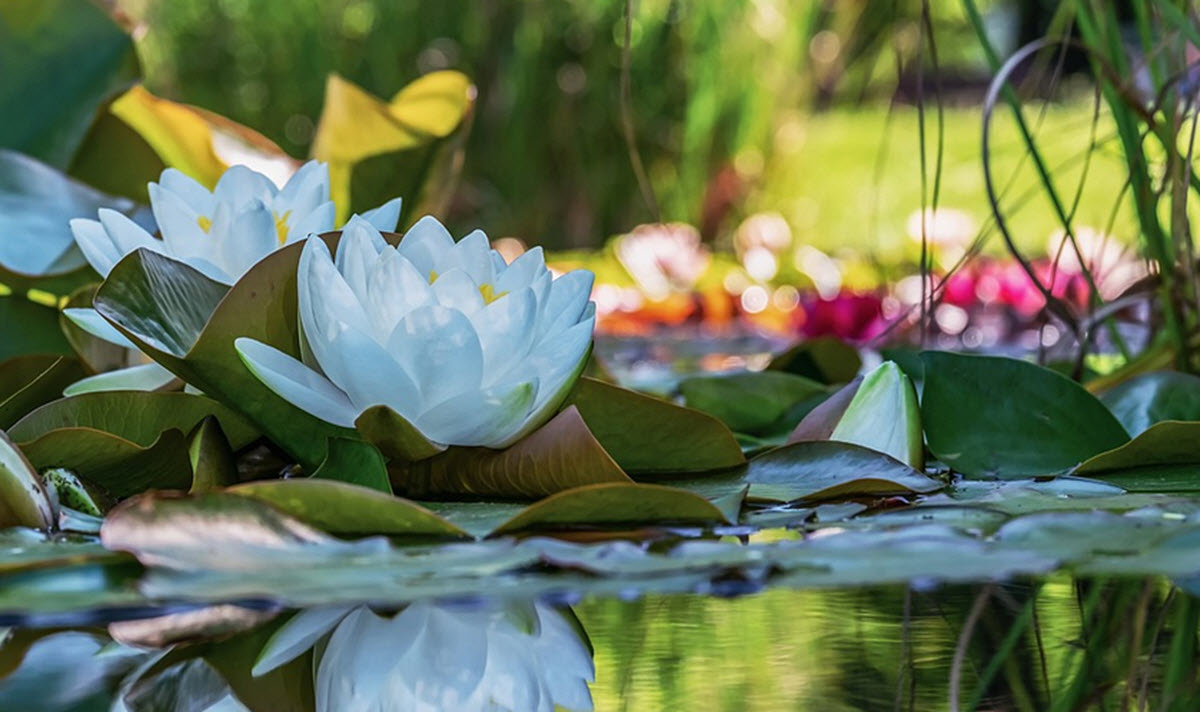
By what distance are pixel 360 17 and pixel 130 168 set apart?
408 centimetres

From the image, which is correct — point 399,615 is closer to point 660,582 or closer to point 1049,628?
point 660,582

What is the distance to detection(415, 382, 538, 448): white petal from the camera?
2.05 feet

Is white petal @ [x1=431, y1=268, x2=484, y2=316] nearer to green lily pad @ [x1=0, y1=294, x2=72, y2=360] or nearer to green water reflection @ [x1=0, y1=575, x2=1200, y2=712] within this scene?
green water reflection @ [x1=0, y1=575, x2=1200, y2=712]

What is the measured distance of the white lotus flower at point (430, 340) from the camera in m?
0.61

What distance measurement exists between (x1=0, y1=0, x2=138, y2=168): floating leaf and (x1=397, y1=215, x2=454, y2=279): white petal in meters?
0.52

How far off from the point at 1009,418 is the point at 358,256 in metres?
0.37

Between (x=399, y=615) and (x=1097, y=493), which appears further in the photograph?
(x=1097, y=493)

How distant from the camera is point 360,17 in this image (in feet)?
16.4

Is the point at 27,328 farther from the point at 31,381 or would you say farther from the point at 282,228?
the point at 282,228

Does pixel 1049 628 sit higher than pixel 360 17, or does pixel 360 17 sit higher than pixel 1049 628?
pixel 360 17

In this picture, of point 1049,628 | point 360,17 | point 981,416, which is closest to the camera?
point 1049,628

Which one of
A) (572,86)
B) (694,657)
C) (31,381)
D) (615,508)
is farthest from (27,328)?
(572,86)

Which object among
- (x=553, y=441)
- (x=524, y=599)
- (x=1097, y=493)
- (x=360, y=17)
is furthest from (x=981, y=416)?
(x=360, y=17)

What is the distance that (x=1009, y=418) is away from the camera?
0.78 meters
